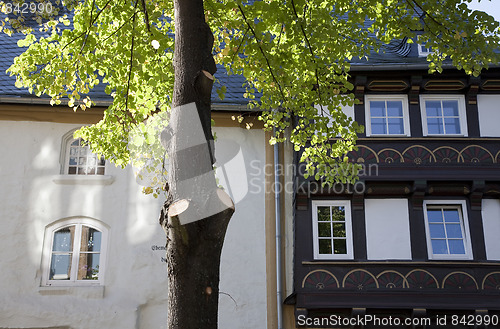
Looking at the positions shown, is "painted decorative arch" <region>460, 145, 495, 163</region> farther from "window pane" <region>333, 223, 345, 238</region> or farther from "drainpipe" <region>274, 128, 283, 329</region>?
"drainpipe" <region>274, 128, 283, 329</region>

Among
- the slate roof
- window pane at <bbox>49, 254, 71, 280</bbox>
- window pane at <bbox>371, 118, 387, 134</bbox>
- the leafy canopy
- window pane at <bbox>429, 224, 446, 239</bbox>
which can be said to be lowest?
window pane at <bbox>49, 254, 71, 280</bbox>

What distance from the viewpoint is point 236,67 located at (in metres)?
7.95

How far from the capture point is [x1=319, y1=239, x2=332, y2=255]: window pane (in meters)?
13.1

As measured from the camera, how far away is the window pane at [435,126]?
45.5 feet

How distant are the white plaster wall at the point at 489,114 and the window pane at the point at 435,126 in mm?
869

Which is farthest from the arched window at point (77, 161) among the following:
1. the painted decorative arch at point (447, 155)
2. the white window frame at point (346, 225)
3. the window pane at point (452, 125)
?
the window pane at point (452, 125)

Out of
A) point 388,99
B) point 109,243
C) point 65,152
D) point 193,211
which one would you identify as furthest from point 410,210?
point 193,211

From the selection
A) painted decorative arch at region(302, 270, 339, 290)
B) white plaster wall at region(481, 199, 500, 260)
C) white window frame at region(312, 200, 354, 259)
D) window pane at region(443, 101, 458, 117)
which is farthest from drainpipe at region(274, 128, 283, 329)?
white plaster wall at region(481, 199, 500, 260)

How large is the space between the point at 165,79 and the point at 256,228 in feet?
21.5

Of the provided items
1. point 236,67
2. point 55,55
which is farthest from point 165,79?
point 55,55

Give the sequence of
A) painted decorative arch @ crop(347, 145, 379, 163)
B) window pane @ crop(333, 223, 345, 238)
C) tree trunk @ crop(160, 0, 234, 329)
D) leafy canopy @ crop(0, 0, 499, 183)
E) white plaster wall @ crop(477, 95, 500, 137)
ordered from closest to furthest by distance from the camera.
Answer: tree trunk @ crop(160, 0, 234, 329), leafy canopy @ crop(0, 0, 499, 183), window pane @ crop(333, 223, 345, 238), painted decorative arch @ crop(347, 145, 379, 163), white plaster wall @ crop(477, 95, 500, 137)

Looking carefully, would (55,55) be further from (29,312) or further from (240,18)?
(29,312)

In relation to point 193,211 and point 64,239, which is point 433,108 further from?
point 193,211

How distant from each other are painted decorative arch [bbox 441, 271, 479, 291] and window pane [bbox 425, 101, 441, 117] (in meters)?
3.68
